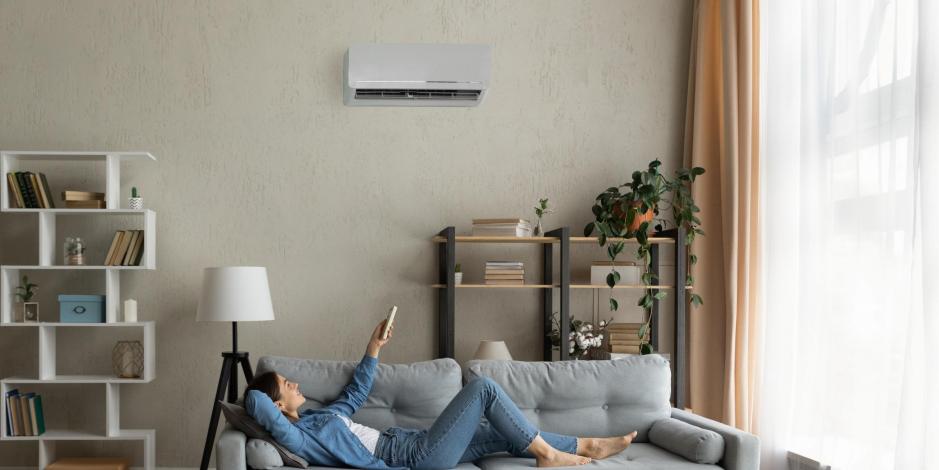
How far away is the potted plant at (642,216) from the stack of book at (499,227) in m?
0.37

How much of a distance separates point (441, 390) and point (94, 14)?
3027 millimetres

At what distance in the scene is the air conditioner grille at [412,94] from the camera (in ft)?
11.5


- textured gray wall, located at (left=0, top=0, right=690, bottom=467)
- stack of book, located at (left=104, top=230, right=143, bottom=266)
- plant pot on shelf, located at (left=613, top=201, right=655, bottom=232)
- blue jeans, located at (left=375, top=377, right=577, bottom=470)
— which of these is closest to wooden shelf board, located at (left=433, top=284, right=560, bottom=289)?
textured gray wall, located at (left=0, top=0, right=690, bottom=467)

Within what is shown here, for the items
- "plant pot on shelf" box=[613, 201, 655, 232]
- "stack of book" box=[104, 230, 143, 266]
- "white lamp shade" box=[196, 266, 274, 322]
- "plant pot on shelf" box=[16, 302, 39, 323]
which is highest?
"plant pot on shelf" box=[613, 201, 655, 232]

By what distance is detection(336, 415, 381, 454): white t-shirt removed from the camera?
146 inches

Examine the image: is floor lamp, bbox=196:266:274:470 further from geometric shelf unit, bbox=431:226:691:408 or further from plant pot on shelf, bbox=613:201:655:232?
plant pot on shelf, bbox=613:201:655:232

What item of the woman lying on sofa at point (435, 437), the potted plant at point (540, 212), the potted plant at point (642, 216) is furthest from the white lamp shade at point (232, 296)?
the potted plant at point (642, 216)

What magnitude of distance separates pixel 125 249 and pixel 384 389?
176 cm

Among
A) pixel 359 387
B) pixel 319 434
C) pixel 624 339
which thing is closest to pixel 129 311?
pixel 359 387

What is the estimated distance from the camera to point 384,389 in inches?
156

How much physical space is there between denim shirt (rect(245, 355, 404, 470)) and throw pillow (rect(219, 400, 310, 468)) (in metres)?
0.03

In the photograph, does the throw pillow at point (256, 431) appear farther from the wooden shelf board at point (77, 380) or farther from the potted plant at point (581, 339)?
the potted plant at point (581, 339)

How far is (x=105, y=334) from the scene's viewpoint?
489 cm

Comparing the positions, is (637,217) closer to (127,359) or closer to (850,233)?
(850,233)
